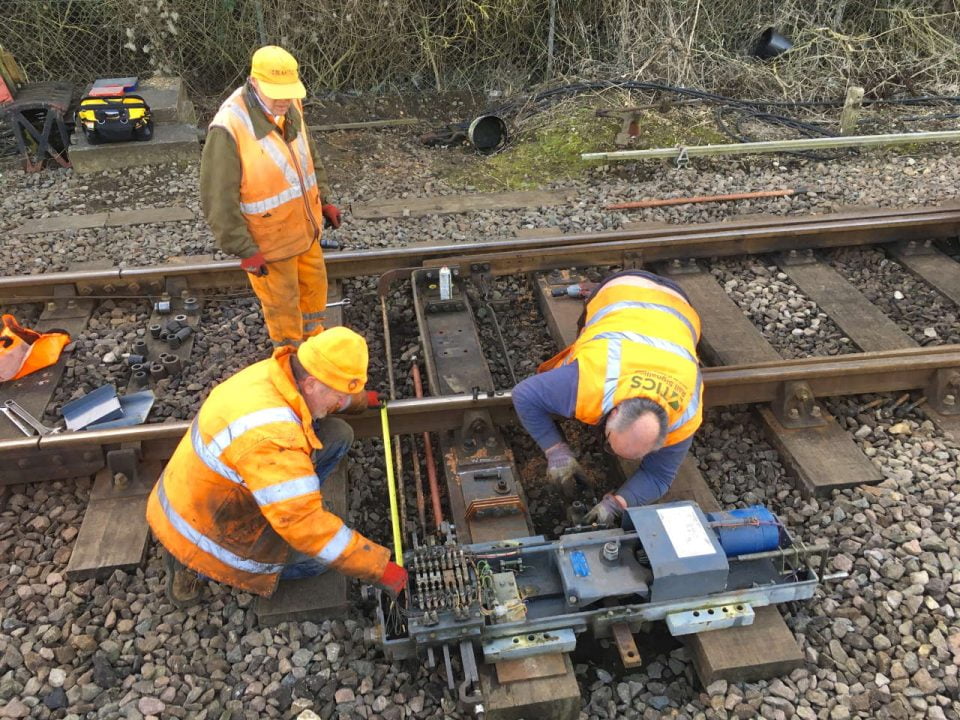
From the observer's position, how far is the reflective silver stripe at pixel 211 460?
3.05 m

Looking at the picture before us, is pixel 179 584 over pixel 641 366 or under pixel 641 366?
under

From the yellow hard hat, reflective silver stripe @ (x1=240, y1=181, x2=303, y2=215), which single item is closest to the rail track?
reflective silver stripe @ (x1=240, y1=181, x2=303, y2=215)

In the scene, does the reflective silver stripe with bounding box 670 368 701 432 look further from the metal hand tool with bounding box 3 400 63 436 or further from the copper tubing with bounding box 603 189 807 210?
the copper tubing with bounding box 603 189 807 210

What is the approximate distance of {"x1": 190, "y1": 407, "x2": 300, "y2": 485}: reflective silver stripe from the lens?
292 cm

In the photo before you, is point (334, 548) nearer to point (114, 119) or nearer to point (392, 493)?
point (392, 493)

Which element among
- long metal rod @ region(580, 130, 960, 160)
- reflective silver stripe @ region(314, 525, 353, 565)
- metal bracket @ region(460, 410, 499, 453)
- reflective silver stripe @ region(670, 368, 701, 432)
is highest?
reflective silver stripe @ region(670, 368, 701, 432)

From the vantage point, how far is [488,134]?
8633 mm

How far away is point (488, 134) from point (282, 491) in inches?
→ 259

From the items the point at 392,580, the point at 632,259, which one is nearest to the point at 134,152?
the point at 632,259

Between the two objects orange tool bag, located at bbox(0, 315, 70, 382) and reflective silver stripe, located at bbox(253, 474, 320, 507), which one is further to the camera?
orange tool bag, located at bbox(0, 315, 70, 382)

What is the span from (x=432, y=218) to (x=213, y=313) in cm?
217

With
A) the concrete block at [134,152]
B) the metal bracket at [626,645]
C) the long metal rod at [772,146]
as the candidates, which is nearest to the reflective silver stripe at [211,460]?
the metal bracket at [626,645]

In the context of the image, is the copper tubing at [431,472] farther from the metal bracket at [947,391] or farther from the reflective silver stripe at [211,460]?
the metal bracket at [947,391]

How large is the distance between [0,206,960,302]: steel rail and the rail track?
0.01 metres
